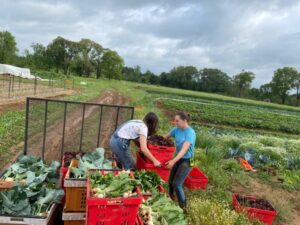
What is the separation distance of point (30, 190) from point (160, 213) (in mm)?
1784

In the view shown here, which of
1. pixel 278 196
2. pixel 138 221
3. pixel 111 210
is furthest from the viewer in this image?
pixel 278 196

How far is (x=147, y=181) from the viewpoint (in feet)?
14.2

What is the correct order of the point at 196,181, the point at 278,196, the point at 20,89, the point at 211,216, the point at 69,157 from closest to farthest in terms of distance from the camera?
the point at 211,216 → the point at 69,157 → the point at 196,181 → the point at 278,196 → the point at 20,89

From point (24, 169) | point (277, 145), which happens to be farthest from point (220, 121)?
point (24, 169)

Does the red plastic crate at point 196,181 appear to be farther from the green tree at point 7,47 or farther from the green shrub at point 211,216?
the green tree at point 7,47

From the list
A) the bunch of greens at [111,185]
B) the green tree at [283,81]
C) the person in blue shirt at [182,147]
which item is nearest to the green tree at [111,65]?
the green tree at [283,81]

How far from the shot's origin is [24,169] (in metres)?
5.06

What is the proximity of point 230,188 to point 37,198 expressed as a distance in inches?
192

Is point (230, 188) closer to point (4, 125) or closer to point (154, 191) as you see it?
point (154, 191)

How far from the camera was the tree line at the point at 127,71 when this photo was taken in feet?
263

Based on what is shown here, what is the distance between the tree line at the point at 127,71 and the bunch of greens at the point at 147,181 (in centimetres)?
→ 6559

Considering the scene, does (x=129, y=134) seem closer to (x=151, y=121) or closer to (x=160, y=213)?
(x=151, y=121)

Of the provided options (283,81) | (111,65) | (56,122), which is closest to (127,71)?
(111,65)

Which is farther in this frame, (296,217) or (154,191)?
(296,217)
